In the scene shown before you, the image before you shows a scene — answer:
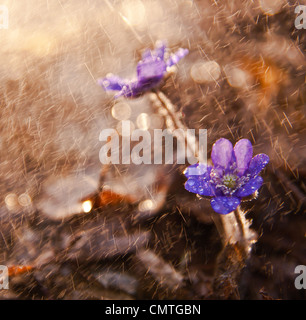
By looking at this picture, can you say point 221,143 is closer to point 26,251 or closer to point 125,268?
point 125,268

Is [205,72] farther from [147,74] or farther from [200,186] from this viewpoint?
[200,186]

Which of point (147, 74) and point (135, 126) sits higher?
point (147, 74)

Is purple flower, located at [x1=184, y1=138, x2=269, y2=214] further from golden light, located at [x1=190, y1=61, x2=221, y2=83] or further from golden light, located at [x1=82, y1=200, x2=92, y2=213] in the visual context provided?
golden light, located at [x1=190, y1=61, x2=221, y2=83]

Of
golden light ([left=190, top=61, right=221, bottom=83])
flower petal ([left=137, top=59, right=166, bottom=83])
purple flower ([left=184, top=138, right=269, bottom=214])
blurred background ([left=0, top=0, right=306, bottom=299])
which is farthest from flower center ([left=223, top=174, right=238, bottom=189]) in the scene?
golden light ([left=190, top=61, right=221, bottom=83])

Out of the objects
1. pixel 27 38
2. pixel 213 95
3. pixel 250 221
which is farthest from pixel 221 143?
pixel 27 38

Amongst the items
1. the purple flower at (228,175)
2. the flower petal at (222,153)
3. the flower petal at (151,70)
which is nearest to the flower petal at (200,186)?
the purple flower at (228,175)

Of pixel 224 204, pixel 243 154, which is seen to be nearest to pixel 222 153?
pixel 243 154
